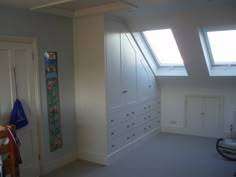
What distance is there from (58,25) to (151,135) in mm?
2992

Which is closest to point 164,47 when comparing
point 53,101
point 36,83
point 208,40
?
point 208,40

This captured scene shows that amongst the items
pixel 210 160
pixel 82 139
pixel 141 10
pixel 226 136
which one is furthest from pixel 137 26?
pixel 226 136

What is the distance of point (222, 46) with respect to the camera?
4.73 m

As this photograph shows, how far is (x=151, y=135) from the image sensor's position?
17.8ft

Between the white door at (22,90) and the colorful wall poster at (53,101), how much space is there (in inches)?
10.0

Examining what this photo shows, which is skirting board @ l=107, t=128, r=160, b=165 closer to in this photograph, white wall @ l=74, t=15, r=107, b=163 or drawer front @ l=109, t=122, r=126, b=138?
white wall @ l=74, t=15, r=107, b=163

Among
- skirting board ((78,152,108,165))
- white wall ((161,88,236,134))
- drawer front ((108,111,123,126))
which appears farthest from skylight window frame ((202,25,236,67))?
skirting board ((78,152,108,165))

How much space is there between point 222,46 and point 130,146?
253 centimetres

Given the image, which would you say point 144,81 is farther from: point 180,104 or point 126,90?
point 180,104

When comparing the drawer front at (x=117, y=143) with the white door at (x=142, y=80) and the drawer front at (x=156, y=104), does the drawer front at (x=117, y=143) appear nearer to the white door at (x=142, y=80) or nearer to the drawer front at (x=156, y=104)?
the white door at (x=142, y=80)

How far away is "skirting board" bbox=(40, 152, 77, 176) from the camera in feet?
12.3

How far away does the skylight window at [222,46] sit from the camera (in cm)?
452

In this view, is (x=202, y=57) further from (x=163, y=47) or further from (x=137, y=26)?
(x=137, y=26)

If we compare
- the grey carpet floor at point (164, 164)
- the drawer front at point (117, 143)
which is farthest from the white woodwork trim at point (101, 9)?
the grey carpet floor at point (164, 164)
